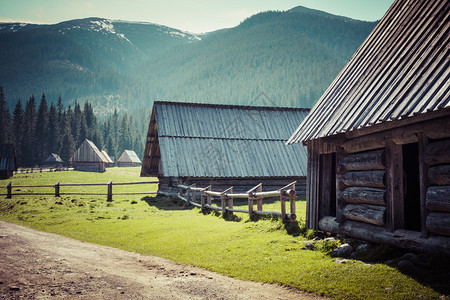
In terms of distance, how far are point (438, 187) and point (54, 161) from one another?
3459 inches

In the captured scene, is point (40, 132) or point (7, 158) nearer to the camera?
point (7, 158)

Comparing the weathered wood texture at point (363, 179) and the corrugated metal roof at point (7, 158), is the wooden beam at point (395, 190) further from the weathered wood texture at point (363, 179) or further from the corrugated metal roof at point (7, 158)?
the corrugated metal roof at point (7, 158)

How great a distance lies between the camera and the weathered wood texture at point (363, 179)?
27.1 feet

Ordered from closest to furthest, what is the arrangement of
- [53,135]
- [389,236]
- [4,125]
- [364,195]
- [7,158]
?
1. [389,236]
2. [364,195]
3. [7,158]
4. [4,125]
5. [53,135]

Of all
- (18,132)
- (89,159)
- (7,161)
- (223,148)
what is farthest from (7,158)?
(18,132)

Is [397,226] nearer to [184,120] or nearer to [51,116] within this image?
[184,120]

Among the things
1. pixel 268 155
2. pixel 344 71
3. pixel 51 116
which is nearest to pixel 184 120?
pixel 268 155

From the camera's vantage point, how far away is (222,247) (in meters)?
10.0

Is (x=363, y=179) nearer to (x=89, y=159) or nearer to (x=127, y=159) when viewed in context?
(x=89, y=159)

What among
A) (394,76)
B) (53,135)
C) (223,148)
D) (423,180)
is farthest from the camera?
(53,135)

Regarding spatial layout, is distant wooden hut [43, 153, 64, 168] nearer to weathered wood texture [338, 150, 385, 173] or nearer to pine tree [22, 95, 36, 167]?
pine tree [22, 95, 36, 167]

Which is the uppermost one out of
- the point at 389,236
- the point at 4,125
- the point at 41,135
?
the point at 4,125

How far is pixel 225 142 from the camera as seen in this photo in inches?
1024

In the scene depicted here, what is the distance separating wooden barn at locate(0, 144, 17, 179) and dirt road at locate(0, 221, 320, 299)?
1851 inches
